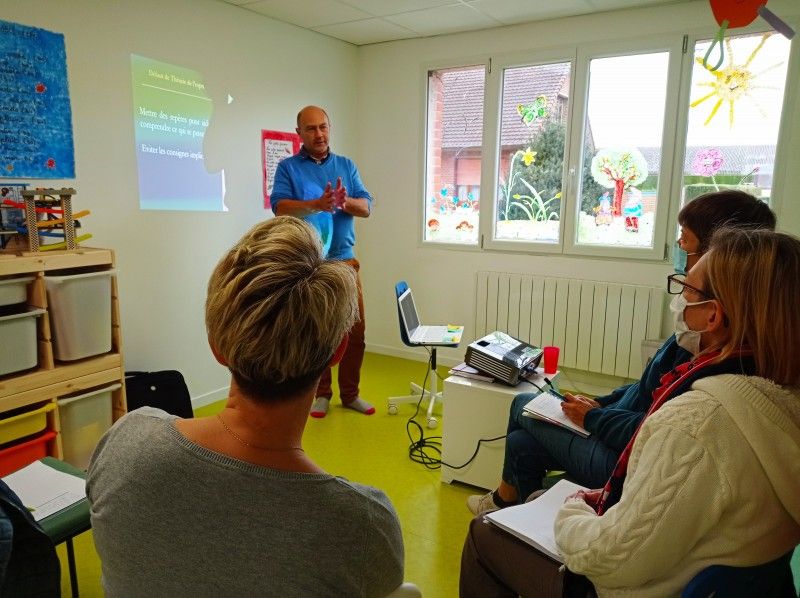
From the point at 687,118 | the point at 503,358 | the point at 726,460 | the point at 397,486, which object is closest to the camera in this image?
the point at 726,460

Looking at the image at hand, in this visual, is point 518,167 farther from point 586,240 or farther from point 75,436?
point 75,436

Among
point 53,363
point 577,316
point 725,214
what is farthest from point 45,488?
point 577,316

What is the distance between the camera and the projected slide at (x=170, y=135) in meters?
3.04

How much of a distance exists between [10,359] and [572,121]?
3.49 meters

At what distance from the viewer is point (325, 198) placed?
3100mm

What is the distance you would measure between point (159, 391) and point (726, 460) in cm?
281

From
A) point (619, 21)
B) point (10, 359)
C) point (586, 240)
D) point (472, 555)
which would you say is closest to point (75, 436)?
point (10, 359)

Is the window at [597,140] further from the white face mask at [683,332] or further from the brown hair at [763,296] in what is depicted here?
the brown hair at [763,296]

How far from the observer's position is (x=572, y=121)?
3775 mm

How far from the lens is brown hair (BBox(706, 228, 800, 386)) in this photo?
0.99 meters

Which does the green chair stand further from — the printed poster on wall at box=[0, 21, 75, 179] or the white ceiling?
the white ceiling

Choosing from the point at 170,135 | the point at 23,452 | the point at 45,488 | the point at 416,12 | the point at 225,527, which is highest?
the point at 416,12

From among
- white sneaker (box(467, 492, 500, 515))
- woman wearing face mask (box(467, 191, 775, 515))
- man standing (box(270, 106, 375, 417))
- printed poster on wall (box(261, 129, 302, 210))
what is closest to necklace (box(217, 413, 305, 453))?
woman wearing face mask (box(467, 191, 775, 515))

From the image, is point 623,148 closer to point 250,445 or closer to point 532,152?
point 532,152
